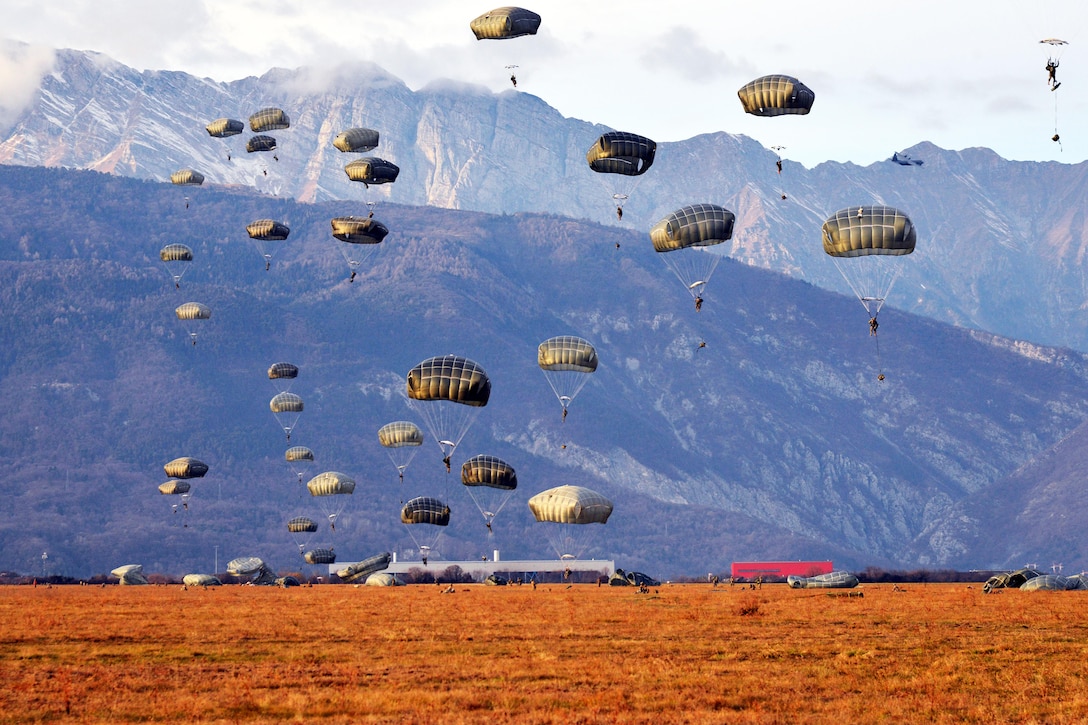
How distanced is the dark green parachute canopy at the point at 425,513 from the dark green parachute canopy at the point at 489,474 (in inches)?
695

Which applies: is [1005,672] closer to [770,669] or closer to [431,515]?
[770,669]

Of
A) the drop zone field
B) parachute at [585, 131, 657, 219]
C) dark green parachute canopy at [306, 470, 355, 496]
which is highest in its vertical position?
parachute at [585, 131, 657, 219]

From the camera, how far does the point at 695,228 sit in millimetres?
86562

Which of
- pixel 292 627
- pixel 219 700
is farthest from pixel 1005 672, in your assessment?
pixel 292 627

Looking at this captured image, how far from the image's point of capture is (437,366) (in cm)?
8350

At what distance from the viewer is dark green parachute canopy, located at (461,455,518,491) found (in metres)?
96.7

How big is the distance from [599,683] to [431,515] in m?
76.4

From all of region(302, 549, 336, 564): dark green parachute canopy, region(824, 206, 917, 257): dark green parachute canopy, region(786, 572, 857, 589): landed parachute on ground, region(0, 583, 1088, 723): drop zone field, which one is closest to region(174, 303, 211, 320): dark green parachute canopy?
region(302, 549, 336, 564): dark green parachute canopy

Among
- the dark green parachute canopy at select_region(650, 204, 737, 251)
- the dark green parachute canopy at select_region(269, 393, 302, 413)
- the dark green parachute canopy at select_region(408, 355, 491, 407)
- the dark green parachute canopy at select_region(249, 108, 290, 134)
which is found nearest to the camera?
the dark green parachute canopy at select_region(408, 355, 491, 407)

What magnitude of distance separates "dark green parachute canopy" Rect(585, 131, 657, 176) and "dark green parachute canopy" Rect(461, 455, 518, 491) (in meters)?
20.5

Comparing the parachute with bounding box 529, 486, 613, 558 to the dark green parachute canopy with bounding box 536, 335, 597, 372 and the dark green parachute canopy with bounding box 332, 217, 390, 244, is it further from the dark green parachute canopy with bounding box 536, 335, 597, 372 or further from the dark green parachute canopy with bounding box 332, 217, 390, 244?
the dark green parachute canopy with bounding box 332, 217, 390, 244

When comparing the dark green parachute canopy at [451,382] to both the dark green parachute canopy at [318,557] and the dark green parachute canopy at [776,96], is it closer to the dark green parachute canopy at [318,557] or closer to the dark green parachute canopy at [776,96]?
the dark green parachute canopy at [776,96]

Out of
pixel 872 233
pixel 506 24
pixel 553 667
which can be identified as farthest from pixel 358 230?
pixel 553 667

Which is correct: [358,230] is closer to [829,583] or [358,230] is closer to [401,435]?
[401,435]
